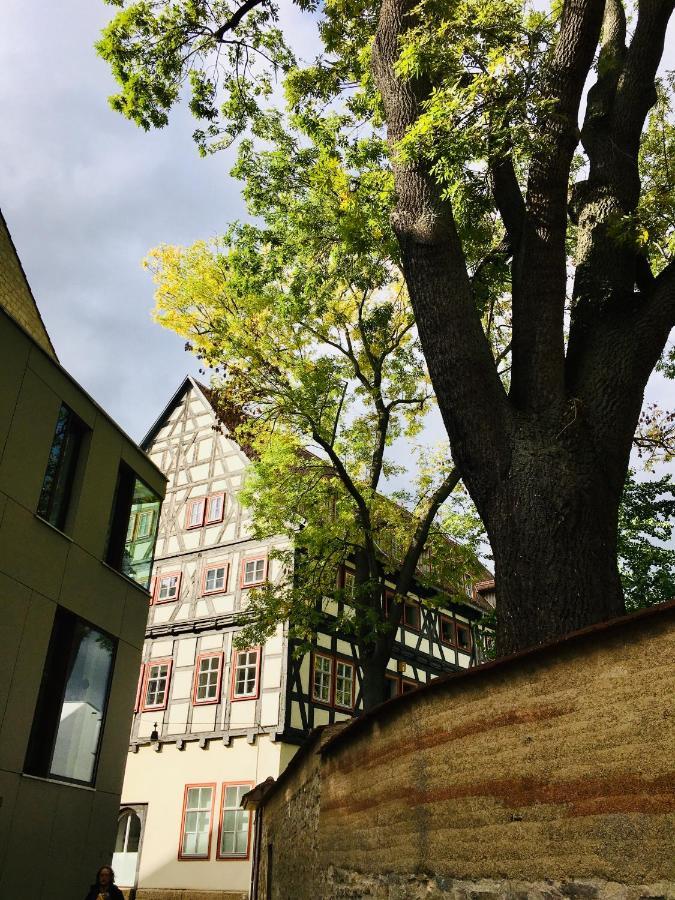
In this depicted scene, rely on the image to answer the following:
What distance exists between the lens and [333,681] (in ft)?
65.5

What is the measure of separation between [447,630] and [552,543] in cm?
2188

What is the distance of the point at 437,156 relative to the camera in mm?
5844

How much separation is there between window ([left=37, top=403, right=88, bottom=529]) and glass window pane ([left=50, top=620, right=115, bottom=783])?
1.65 m

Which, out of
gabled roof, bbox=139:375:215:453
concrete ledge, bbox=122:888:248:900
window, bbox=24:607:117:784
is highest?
gabled roof, bbox=139:375:215:453

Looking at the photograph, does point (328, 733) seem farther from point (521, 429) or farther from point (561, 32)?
point (561, 32)

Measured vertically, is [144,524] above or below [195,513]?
below

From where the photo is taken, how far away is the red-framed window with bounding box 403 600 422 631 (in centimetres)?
2405

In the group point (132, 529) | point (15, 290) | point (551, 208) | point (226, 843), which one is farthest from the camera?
point (226, 843)

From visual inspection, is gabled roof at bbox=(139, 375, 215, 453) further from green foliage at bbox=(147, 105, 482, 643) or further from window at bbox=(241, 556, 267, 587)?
green foliage at bbox=(147, 105, 482, 643)

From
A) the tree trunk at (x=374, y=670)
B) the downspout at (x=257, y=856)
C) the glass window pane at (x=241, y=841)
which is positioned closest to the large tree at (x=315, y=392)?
the tree trunk at (x=374, y=670)

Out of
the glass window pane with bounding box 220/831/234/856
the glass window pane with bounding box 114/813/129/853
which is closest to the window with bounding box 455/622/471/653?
the glass window pane with bounding box 220/831/234/856

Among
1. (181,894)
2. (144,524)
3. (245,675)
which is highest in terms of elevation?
(144,524)

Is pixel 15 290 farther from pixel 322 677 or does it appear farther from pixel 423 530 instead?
pixel 322 677

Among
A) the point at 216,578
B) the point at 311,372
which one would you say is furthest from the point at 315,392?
the point at 216,578
